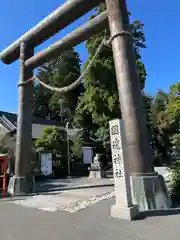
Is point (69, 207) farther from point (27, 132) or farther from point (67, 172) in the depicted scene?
point (67, 172)

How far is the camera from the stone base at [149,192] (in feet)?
16.6

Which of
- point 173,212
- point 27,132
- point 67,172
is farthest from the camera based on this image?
point 67,172

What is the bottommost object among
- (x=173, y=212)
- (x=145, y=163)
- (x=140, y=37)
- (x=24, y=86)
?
(x=173, y=212)

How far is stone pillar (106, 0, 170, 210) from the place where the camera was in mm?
5188

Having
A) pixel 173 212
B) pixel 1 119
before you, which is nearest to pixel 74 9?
pixel 173 212

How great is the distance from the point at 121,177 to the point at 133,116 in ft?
5.49

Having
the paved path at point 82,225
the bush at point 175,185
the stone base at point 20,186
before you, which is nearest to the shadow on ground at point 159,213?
the paved path at point 82,225

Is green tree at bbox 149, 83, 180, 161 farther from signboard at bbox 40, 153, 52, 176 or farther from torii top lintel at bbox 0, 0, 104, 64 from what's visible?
torii top lintel at bbox 0, 0, 104, 64

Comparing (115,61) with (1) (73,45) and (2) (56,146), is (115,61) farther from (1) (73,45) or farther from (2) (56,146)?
(2) (56,146)

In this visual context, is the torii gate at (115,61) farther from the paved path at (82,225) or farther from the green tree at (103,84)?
the green tree at (103,84)

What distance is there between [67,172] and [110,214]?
12.8 metres

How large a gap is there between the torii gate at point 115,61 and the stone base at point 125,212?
50cm

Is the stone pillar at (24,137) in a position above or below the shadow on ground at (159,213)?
above

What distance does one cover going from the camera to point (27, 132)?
9.20 m
